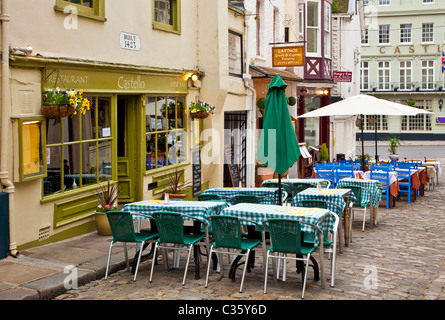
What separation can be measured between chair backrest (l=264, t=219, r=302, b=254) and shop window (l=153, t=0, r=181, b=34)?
6780 mm

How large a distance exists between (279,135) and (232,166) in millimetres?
8130

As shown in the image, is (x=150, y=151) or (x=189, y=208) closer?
(x=189, y=208)

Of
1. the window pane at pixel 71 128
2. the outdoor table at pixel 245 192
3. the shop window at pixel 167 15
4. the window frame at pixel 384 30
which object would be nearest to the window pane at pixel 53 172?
the window pane at pixel 71 128

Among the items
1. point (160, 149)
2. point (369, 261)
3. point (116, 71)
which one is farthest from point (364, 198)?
point (116, 71)

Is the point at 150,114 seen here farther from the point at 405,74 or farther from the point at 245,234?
the point at 405,74

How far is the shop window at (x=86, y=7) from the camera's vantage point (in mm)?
9320

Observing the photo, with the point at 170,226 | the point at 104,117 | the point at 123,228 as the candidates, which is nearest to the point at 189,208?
the point at 170,226

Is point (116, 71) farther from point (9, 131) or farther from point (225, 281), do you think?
point (225, 281)

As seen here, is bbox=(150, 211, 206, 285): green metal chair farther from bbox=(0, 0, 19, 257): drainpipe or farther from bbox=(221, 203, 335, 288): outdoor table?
bbox=(0, 0, 19, 257): drainpipe

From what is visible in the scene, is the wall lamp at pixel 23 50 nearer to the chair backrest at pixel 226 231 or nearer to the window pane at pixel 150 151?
the chair backrest at pixel 226 231

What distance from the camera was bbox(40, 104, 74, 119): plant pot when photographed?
8.70 meters

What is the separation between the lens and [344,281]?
7473mm

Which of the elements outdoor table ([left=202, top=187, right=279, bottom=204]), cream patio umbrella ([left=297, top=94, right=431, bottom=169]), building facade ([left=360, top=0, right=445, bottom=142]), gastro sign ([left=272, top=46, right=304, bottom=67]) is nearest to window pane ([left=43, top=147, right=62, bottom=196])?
outdoor table ([left=202, top=187, right=279, bottom=204])

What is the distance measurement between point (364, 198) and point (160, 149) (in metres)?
4.57
